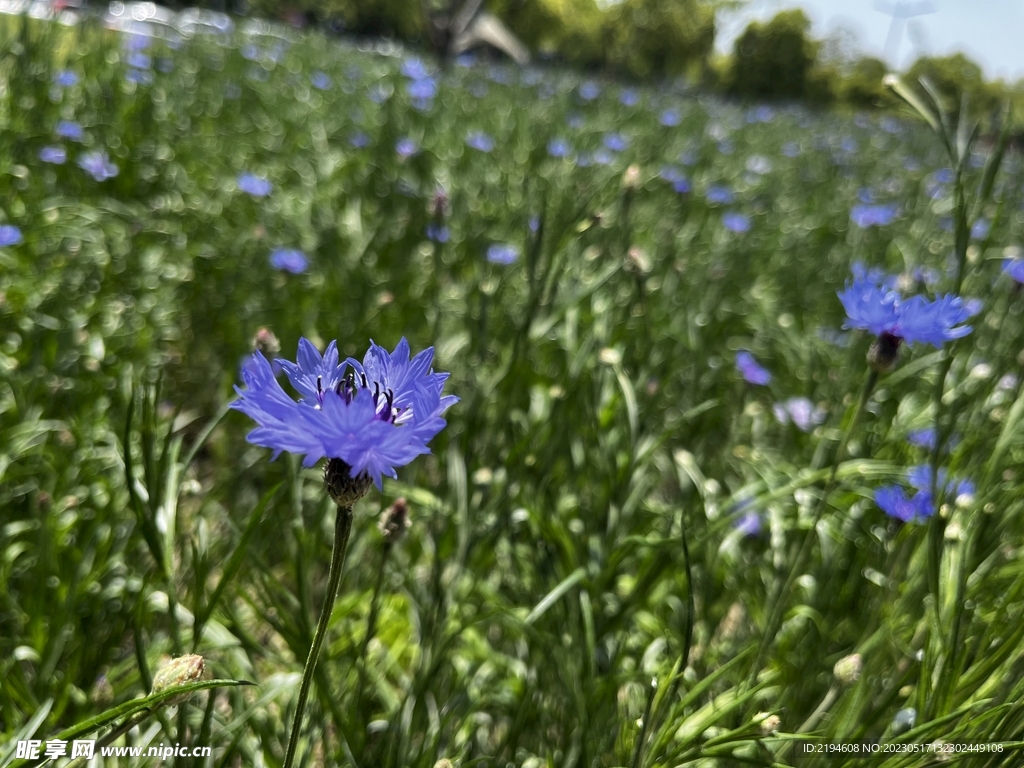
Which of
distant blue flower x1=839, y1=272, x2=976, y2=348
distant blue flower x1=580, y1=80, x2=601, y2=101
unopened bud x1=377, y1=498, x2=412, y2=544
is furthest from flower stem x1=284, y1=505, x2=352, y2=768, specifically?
distant blue flower x1=580, y1=80, x2=601, y2=101

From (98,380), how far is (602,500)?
3.37 feet

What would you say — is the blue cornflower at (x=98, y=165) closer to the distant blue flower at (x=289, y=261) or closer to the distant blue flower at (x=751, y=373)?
the distant blue flower at (x=289, y=261)

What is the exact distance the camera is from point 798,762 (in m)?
0.89

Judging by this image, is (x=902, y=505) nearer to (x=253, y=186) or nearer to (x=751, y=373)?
(x=751, y=373)

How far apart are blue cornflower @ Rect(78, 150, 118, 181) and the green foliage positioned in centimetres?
1935

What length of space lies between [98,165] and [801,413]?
218 centimetres

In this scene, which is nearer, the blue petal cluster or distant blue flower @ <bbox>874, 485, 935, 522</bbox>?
the blue petal cluster

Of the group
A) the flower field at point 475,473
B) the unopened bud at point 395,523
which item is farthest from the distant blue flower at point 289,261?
the unopened bud at point 395,523

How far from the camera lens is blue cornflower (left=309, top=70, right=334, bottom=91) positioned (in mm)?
4025

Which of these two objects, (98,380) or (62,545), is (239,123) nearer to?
(98,380)

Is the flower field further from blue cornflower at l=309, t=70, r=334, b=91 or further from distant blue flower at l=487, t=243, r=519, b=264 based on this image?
blue cornflower at l=309, t=70, r=334, b=91

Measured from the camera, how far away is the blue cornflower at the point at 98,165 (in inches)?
75.3

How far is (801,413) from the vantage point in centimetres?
163

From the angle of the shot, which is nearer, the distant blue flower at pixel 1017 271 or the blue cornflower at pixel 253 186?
the distant blue flower at pixel 1017 271
